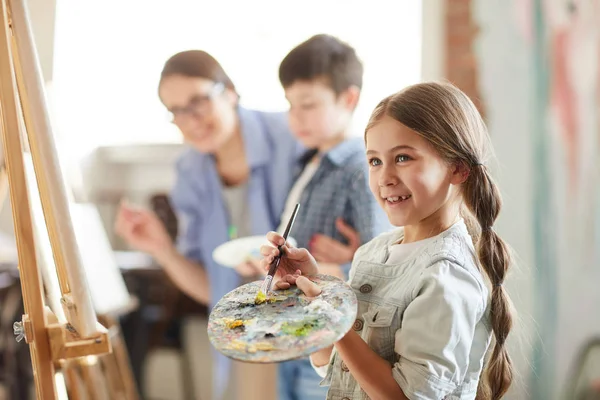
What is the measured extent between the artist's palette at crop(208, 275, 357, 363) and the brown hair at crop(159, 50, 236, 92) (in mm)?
1264

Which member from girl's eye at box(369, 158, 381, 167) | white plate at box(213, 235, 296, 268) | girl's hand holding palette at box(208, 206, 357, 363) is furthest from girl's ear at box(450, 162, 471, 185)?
white plate at box(213, 235, 296, 268)

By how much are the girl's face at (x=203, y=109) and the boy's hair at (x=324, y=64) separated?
0.84 feet

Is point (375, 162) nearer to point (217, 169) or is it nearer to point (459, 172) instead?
point (459, 172)

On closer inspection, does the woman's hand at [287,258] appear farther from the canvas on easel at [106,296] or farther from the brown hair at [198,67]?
the canvas on easel at [106,296]

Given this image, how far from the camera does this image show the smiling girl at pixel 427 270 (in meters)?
0.87

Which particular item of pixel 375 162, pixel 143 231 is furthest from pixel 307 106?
pixel 375 162

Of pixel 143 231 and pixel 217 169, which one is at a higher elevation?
pixel 217 169

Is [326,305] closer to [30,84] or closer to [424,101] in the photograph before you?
[424,101]

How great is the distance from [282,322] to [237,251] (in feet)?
4.03

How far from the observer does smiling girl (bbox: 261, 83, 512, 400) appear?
87 centimetres

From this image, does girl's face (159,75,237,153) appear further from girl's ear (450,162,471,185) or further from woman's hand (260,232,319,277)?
girl's ear (450,162,471,185)

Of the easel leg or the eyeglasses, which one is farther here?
the eyeglasses

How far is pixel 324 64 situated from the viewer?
75.4 inches

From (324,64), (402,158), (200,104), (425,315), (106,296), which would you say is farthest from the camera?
(106,296)
